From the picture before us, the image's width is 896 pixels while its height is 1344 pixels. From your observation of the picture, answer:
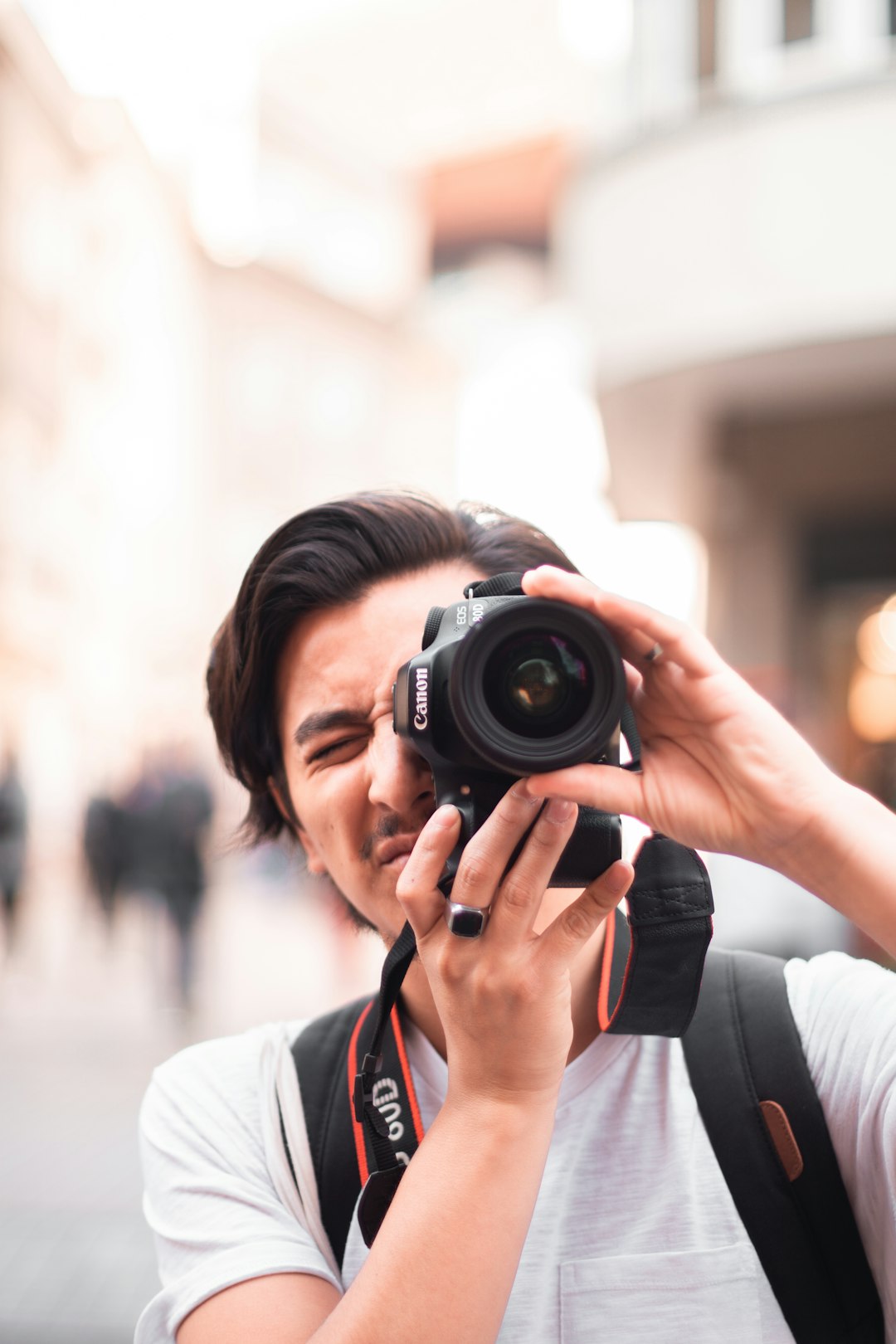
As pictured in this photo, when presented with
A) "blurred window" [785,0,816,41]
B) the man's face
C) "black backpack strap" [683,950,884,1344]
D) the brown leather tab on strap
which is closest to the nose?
the man's face

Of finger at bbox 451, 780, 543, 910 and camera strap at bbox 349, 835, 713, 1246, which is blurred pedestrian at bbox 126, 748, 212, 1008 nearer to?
camera strap at bbox 349, 835, 713, 1246

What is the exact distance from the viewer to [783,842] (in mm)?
1267

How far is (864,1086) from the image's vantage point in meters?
1.39

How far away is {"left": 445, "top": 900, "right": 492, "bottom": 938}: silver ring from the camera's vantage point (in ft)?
4.22

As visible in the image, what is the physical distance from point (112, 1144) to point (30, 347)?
14.9m

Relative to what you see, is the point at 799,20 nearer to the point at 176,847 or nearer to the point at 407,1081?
the point at 176,847

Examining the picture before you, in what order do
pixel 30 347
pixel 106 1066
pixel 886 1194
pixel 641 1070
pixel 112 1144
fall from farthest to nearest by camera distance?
pixel 30 347 → pixel 106 1066 → pixel 112 1144 → pixel 641 1070 → pixel 886 1194

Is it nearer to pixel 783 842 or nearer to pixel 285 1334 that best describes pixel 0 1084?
pixel 285 1334

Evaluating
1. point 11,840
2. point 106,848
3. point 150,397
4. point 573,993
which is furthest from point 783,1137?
point 150,397

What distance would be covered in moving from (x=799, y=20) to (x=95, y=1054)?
7.05 m

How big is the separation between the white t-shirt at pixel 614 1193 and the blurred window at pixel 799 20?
6649 mm

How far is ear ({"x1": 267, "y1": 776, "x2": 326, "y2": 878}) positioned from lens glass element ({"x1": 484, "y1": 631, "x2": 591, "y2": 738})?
0.59m

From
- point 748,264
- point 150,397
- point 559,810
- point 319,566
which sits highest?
point 150,397

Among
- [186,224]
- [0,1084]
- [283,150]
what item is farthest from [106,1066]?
[283,150]
